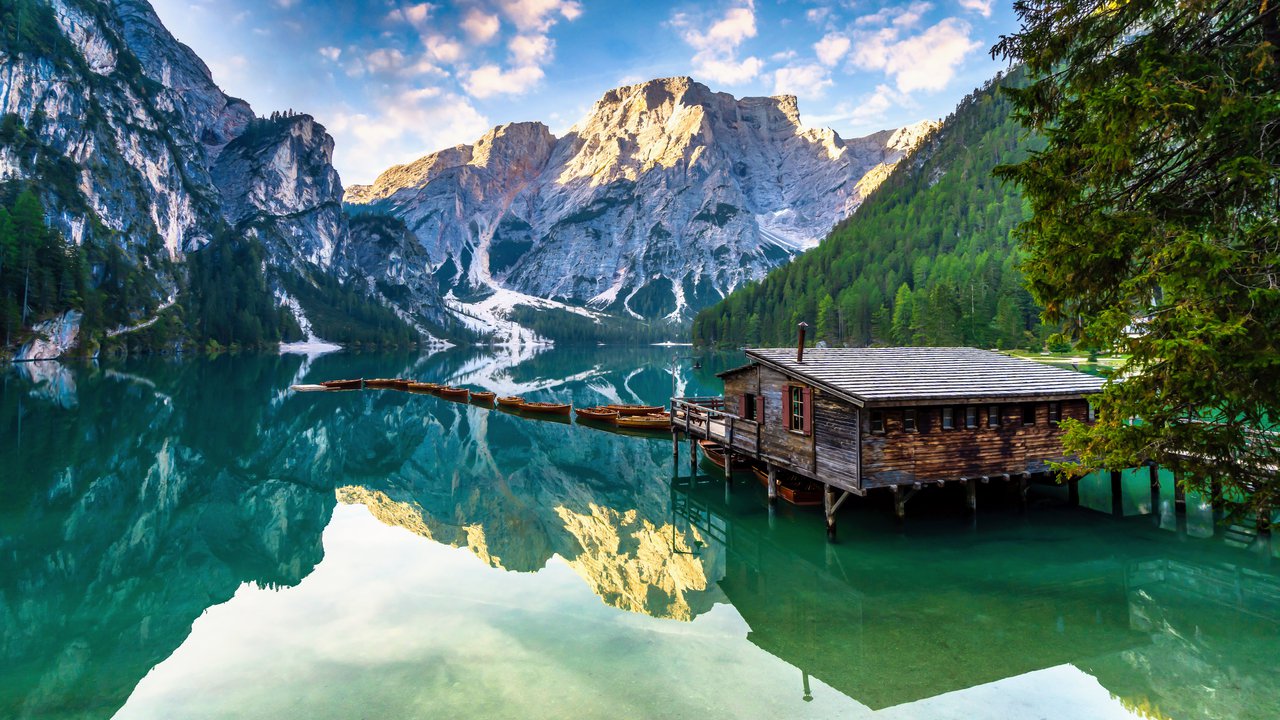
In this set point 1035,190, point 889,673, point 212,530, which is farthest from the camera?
point 212,530

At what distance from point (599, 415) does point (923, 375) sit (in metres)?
31.3

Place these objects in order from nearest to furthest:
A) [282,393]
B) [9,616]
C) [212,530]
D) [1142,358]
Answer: [1142,358] → [9,616] → [212,530] → [282,393]

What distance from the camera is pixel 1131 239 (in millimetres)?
9352

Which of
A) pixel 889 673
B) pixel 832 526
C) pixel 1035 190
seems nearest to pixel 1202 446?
pixel 1035 190

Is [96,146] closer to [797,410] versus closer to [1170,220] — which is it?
[797,410]

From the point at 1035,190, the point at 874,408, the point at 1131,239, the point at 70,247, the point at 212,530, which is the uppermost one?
the point at 70,247

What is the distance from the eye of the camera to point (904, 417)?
1880cm

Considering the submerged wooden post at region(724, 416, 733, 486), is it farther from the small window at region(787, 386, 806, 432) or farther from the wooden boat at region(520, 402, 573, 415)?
the wooden boat at region(520, 402, 573, 415)

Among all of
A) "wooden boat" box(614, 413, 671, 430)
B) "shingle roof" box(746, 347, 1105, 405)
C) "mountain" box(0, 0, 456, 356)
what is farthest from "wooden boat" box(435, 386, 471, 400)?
"mountain" box(0, 0, 456, 356)

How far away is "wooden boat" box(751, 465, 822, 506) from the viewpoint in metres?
23.3

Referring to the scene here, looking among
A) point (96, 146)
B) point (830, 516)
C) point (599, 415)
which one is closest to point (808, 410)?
point (830, 516)

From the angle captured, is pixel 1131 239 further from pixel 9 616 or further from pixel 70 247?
pixel 70 247

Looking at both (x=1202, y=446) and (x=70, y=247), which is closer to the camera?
(x=1202, y=446)

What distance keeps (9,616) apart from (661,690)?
51.1 feet
